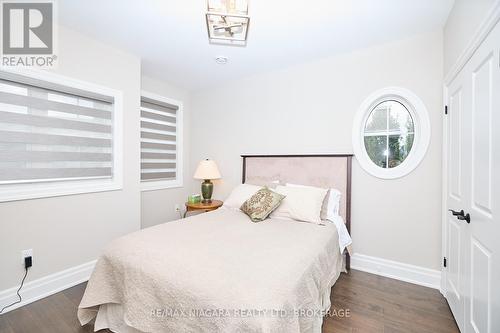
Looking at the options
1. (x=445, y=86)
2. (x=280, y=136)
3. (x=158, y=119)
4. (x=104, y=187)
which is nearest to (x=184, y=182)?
(x=158, y=119)

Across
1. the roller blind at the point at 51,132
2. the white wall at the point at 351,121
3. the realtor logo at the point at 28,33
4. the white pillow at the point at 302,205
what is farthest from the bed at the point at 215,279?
the realtor logo at the point at 28,33

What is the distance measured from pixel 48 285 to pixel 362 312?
2840 millimetres

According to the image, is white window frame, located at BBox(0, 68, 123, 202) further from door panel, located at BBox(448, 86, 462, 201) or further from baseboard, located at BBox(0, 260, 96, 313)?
door panel, located at BBox(448, 86, 462, 201)

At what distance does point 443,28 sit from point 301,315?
111 inches

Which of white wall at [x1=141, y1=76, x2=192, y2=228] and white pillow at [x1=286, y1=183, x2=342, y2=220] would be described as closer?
white pillow at [x1=286, y1=183, x2=342, y2=220]

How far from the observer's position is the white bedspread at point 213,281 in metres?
1.08

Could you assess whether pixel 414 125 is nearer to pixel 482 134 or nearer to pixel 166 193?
pixel 482 134

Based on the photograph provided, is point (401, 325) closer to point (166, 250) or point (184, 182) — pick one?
point (166, 250)

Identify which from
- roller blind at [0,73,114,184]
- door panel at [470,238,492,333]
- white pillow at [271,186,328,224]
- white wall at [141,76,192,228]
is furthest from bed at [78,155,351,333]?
white wall at [141,76,192,228]

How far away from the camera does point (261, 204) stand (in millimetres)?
2443

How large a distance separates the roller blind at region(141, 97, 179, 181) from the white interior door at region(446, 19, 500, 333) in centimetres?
363

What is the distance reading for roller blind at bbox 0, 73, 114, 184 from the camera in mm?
2004

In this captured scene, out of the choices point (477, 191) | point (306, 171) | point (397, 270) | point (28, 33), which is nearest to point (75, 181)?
point (28, 33)

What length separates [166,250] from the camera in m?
1.55
